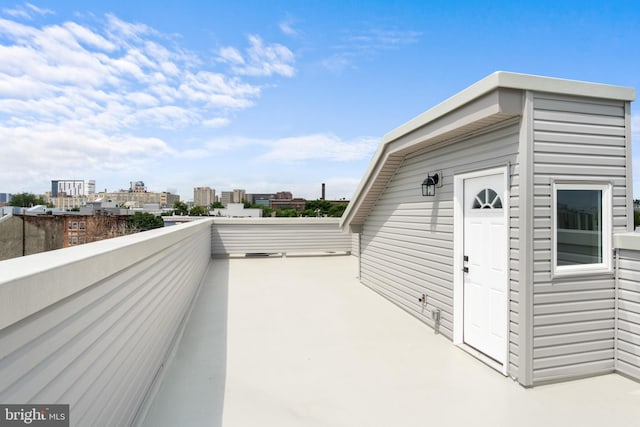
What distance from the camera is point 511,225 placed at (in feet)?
9.79

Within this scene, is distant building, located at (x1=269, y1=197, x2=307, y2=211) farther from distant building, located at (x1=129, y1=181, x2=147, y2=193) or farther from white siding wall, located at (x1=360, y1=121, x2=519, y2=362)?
white siding wall, located at (x1=360, y1=121, x2=519, y2=362)

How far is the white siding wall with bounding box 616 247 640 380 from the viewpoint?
2.89 metres

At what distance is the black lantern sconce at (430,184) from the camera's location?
4.17 meters

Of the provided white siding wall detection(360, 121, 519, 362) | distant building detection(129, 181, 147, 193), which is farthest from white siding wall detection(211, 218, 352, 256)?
distant building detection(129, 181, 147, 193)

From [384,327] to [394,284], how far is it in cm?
125

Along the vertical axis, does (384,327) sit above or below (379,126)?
below

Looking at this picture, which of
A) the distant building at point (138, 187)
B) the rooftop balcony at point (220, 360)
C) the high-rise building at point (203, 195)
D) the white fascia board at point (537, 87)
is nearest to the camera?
the rooftop balcony at point (220, 360)

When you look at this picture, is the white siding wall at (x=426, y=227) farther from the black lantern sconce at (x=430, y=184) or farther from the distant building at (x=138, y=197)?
the distant building at (x=138, y=197)

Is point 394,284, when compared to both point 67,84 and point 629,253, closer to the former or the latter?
point 629,253

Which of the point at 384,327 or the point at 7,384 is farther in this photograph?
the point at 384,327

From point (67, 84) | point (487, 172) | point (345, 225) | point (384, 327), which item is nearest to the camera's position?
point (487, 172)

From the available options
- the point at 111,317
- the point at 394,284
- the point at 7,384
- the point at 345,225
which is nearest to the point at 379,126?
the point at 345,225

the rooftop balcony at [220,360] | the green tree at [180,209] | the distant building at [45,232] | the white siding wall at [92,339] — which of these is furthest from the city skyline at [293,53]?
the green tree at [180,209]

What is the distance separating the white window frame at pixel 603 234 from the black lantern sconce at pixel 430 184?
1422mm
